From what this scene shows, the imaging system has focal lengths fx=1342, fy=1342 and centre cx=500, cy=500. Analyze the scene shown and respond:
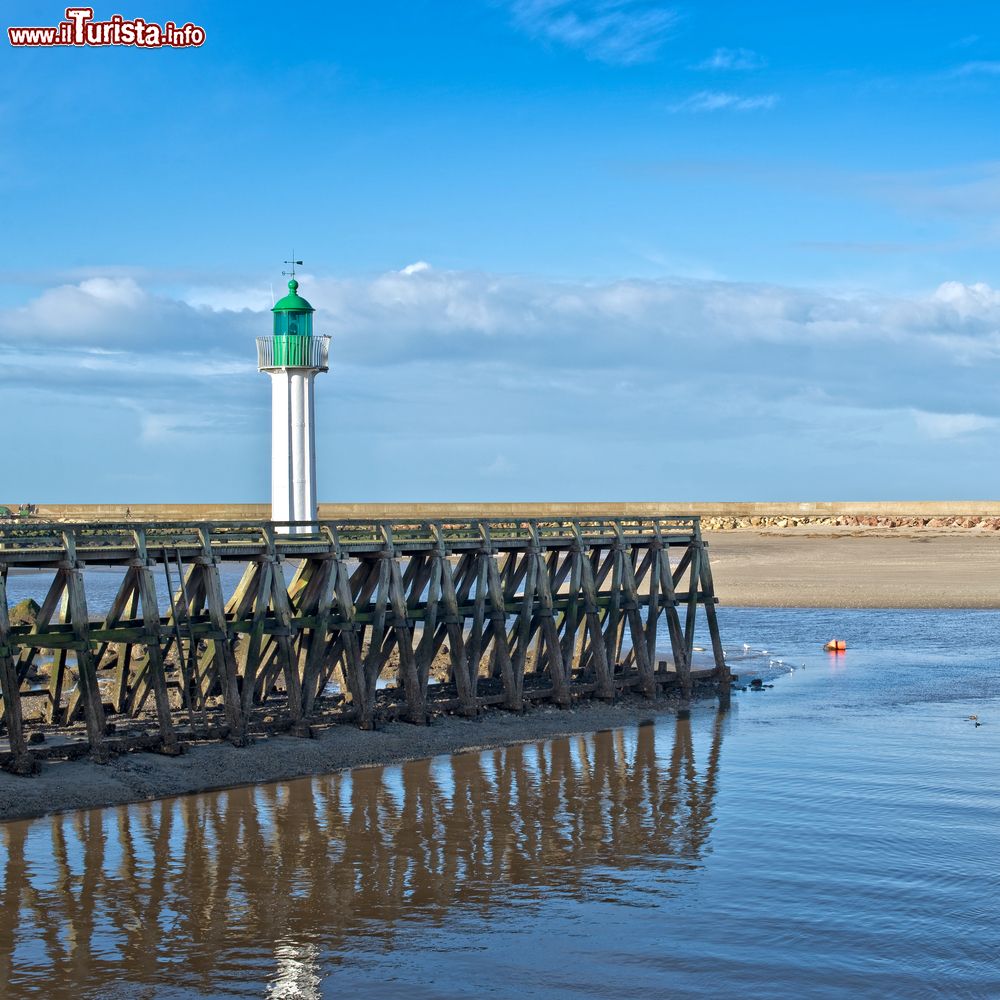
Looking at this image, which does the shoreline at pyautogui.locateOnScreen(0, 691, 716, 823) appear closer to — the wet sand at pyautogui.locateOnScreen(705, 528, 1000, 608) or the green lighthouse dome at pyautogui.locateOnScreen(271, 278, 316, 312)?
the green lighthouse dome at pyautogui.locateOnScreen(271, 278, 316, 312)

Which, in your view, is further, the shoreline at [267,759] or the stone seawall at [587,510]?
the stone seawall at [587,510]

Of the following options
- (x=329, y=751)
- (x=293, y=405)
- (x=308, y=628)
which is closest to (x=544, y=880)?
(x=329, y=751)

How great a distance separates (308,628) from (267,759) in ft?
8.42

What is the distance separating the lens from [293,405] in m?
24.4

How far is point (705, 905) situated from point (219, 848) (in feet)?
17.4

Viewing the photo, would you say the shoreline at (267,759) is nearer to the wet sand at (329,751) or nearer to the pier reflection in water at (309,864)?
the wet sand at (329,751)

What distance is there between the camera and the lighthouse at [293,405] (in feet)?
79.5

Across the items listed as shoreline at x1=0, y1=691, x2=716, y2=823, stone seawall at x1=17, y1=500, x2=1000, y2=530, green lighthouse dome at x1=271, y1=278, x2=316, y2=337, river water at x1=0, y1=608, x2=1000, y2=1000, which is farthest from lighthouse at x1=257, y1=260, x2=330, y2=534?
stone seawall at x1=17, y1=500, x2=1000, y2=530

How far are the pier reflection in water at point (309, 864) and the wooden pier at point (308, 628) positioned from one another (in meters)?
1.92

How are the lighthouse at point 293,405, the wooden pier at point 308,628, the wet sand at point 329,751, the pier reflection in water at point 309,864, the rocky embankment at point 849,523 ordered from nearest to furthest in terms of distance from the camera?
1. the pier reflection in water at point 309,864
2. the wet sand at point 329,751
3. the wooden pier at point 308,628
4. the lighthouse at point 293,405
5. the rocky embankment at point 849,523

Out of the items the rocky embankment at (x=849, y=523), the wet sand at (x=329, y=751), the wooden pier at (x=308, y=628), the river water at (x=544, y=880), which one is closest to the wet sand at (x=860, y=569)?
the wet sand at (x=329, y=751)

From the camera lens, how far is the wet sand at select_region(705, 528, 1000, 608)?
46.3 metres

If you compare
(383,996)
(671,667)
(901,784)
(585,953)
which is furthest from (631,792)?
(671,667)

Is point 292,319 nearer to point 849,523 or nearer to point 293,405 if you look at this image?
point 293,405
